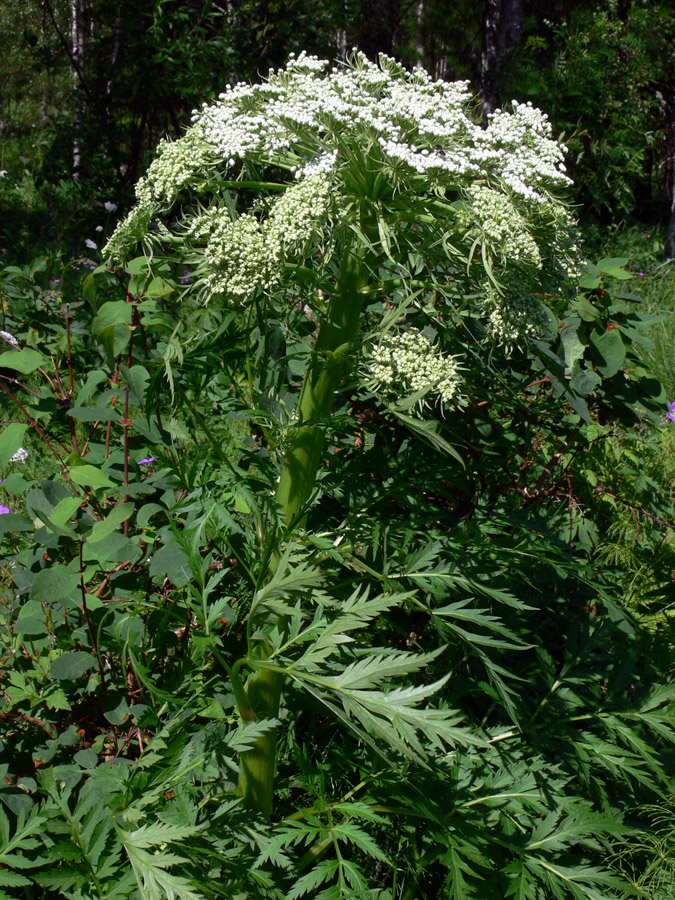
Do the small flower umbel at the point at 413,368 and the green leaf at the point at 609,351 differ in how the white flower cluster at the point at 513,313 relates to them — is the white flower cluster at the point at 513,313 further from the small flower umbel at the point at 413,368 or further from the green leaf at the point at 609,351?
the green leaf at the point at 609,351

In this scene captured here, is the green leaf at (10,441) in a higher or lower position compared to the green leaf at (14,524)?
higher

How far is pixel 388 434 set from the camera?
2100 mm

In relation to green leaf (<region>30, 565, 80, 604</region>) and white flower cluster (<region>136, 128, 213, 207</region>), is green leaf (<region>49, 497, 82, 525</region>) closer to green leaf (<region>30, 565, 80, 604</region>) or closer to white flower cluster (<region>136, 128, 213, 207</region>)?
green leaf (<region>30, 565, 80, 604</region>)

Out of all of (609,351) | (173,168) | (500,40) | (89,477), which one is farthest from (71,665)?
(500,40)

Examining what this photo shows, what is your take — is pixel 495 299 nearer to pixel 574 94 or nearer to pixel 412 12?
pixel 574 94

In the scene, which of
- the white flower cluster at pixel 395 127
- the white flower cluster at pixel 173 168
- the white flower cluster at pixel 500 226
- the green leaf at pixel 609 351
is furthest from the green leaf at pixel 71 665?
the green leaf at pixel 609 351

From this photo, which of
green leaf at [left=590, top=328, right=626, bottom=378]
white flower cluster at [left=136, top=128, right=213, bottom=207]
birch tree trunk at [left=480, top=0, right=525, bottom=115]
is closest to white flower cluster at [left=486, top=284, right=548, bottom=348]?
white flower cluster at [left=136, top=128, right=213, bottom=207]

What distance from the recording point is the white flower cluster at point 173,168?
4.32ft

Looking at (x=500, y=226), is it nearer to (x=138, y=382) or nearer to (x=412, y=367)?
(x=412, y=367)

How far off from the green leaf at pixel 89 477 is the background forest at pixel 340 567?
Result: 0.01 metres

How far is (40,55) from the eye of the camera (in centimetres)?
686

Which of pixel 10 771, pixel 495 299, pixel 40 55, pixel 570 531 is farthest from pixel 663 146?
pixel 10 771

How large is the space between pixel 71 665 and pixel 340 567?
26.7 inches

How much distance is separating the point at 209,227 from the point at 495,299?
21.6 inches
